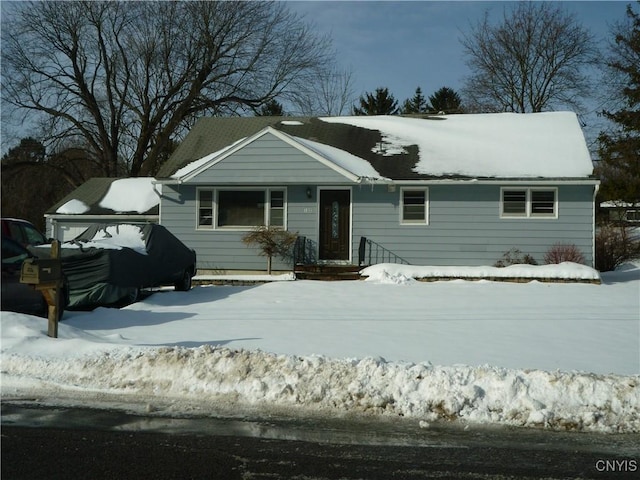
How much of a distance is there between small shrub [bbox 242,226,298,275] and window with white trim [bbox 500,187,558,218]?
6.15 metres

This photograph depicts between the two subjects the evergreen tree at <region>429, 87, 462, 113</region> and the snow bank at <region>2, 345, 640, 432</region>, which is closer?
the snow bank at <region>2, 345, 640, 432</region>

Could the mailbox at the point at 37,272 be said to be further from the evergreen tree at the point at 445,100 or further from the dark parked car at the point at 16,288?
the evergreen tree at the point at 445,100

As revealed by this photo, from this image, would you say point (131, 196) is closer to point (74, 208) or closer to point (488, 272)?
point (74, 208)

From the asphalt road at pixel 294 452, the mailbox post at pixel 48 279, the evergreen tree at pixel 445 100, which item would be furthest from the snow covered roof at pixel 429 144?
the evergreen tree at pixel 445 100

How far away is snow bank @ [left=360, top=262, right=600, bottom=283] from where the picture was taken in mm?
16141

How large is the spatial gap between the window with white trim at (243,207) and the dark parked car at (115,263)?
15.9 ft

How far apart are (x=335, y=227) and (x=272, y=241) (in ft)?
6.44

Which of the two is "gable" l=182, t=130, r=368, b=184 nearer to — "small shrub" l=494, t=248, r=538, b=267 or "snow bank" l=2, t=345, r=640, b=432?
"small shrub" l=494, t=248, r=538, b=267

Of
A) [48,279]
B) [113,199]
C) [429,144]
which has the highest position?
[429,144]

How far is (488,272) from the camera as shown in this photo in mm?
16438

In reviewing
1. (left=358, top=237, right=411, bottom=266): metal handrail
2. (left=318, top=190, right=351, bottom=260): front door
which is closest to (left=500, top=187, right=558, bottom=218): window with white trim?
(left=358, top=237, right=411, bottom=266): metal handrail

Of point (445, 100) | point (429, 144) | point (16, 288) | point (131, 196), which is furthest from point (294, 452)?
point (445, 100)

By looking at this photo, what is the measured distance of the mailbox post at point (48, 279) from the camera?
Result: 8164 millimetres

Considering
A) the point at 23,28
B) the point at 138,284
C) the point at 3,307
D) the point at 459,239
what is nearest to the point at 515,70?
the point at 459,239
